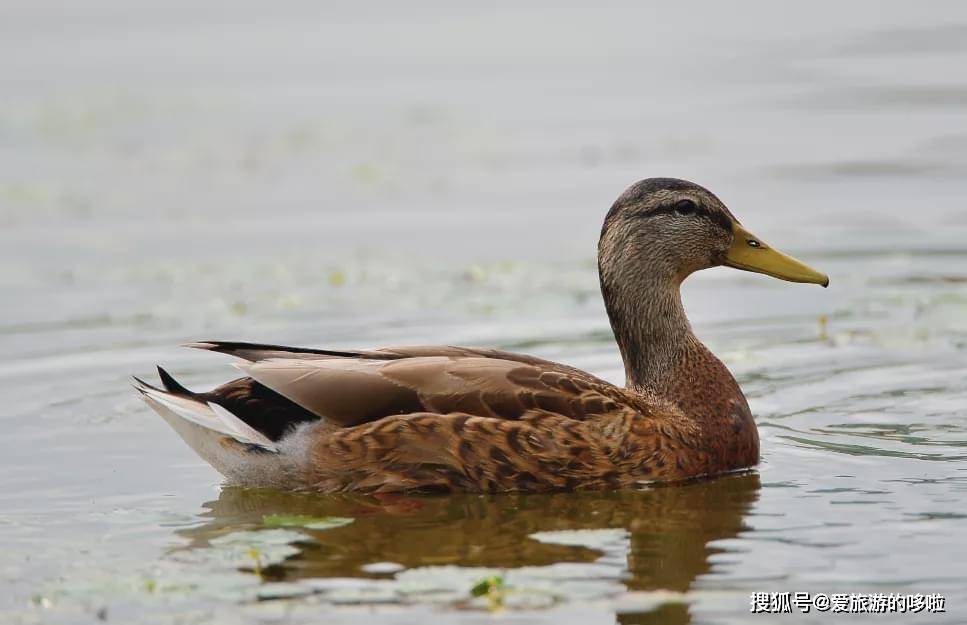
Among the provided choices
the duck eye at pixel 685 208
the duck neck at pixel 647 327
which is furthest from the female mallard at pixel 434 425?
the duck eye at pixel 685 208

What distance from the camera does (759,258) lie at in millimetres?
8227

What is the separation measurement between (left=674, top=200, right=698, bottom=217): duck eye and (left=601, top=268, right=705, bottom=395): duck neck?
1.11 ft

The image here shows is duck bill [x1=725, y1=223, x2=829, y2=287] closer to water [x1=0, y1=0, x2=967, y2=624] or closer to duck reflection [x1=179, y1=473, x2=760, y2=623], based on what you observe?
water [x1=0, y1=0, x2=967, y2=624]

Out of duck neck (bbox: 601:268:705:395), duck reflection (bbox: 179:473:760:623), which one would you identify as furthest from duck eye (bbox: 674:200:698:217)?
duck reflection (bbox: 179:473:760:623)

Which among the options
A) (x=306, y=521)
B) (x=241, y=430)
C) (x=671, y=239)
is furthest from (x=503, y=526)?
(x=671, y=239)

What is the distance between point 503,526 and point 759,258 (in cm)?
220

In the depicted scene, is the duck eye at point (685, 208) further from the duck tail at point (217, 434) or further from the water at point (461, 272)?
the duck tail at point (217, 434)

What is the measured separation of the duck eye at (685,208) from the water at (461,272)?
117cm

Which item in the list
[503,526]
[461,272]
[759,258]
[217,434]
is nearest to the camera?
[503,526]

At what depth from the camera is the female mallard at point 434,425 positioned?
7270mm

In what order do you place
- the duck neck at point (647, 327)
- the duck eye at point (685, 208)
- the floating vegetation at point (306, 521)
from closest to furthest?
the floating vegetation at point (306, 521), the duck neck at point (647, 327), the duck eye at point (685, 208)

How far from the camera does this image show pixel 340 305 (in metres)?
11.2

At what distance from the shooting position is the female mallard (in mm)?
7270

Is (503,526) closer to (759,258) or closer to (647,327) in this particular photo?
(647,327)
